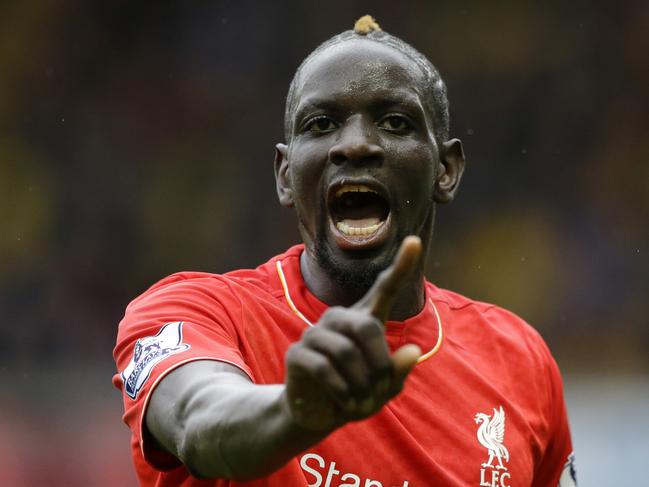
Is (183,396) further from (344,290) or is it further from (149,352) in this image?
(344,290)

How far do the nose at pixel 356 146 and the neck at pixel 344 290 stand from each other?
1.19ft

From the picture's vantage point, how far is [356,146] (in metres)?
3.11

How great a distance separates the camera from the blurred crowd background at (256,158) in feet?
31.2

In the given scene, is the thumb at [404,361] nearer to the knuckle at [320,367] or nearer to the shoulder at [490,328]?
the knuckle at [320,367]

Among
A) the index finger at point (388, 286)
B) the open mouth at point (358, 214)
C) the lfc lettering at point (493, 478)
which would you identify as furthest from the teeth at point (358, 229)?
the index finger at point (388, 286)

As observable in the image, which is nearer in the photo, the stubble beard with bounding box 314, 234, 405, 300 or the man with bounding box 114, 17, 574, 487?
the man with bounding box 114, 17, 574, 487

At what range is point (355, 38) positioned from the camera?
3.38 metres

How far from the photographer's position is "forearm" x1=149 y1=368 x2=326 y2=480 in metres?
1.95

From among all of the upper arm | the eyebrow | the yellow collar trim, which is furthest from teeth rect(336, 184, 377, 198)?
the upper arm

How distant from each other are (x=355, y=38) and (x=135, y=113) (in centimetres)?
720

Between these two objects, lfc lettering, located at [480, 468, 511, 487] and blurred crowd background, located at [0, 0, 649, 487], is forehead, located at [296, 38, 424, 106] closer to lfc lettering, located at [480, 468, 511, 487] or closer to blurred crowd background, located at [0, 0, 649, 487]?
lfc lettering, located at [480, 468, 511, 487]

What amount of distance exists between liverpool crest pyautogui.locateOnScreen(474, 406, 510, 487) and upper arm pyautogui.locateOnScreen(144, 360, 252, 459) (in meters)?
1.02

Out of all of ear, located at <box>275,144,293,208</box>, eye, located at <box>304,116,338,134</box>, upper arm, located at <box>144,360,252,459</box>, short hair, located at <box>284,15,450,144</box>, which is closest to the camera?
upper arm, located at <box>144,360,252,459</box>

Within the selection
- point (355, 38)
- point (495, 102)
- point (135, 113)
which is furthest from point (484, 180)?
point (355, 38)
